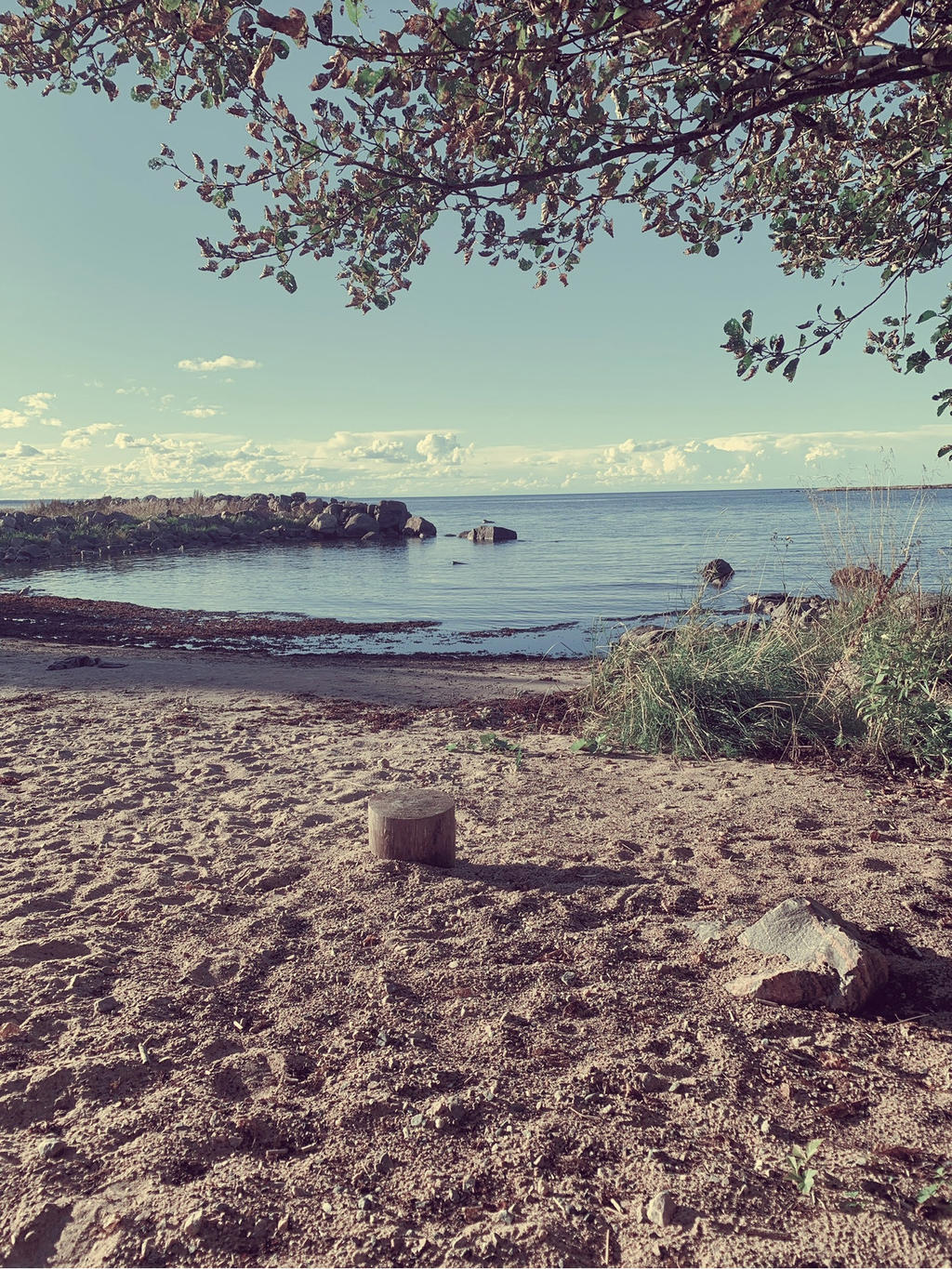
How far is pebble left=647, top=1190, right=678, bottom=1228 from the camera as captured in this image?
2.03 meters

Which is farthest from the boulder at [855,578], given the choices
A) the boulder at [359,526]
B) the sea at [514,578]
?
the boulder at [359,526]

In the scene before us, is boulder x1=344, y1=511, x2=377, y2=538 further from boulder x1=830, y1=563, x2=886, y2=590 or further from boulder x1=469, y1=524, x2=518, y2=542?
boulder x1=830, y1=563, x2=886, y2=590

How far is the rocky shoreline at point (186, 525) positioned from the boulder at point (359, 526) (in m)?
0.05

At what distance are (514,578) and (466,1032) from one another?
22566 millimetres

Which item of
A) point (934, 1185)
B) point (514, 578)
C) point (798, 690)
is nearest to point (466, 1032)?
point (934, 1185)

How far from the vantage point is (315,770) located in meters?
6.19

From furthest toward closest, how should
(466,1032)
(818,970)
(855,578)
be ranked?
(855,578) < (818,970) < (466,1032)

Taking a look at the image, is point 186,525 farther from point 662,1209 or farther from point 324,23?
point 662,1209

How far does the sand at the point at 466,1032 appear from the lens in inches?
81.1

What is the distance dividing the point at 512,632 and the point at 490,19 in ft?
41.8

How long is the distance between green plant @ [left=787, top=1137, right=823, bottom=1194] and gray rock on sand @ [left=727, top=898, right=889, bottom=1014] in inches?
29.6

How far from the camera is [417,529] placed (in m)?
45.8

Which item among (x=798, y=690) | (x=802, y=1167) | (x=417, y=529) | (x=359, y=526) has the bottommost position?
(x=802, y=1167)

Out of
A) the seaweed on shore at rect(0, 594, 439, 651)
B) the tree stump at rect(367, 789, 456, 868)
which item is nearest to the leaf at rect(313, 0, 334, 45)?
the tree stump at rect(367, 789, 456, 868)
